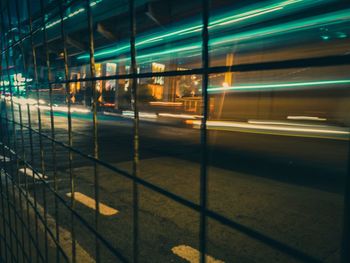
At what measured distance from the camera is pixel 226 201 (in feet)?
16.8

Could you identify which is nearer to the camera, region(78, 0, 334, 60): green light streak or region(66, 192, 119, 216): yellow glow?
region(66, 192, 119, 216): yellow glow

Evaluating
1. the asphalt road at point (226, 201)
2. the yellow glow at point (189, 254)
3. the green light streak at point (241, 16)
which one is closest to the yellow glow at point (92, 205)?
the asphalt road at point (226, 201)

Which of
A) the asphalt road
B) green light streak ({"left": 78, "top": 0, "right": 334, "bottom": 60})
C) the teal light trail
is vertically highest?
green light streak ({"left": 78, "top": 0, "right": 334, "bottom": 60})

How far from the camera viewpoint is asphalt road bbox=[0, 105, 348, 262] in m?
3.54

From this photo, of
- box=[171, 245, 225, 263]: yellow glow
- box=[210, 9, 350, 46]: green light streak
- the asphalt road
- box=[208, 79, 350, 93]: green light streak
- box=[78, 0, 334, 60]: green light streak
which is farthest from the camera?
box=[208, 79, 350, 93]: green light streak

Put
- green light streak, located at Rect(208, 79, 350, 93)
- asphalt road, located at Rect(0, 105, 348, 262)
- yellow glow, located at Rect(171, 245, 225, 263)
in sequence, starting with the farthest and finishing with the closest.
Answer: green light streak, located at Rect(208, 79, 350, 93), asphalt road, located at Rect(0, 105, 348, 262), yellow glow, located at Rect(171, 245, 225, 263)

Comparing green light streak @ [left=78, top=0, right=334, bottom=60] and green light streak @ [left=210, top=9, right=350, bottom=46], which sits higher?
green light streak @ [left=78, top=0, right=334, bottom=60]

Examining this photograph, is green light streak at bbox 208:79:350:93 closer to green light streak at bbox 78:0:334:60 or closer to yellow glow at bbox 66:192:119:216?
green light streak at bbox 78:0:334:60

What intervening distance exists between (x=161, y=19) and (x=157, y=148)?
8066 millimetres

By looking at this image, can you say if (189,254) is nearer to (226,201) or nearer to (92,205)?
(226,201)

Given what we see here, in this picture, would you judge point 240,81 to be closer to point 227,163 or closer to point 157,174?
point 227,163

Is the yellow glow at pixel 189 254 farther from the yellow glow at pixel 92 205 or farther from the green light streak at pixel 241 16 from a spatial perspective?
the green light streak at pixel 241 16

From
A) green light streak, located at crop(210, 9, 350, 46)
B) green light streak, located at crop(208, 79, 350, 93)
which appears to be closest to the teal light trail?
green light streak, located at crop(210, 9, 350, 46)

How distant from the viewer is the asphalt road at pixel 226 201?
139 inches
